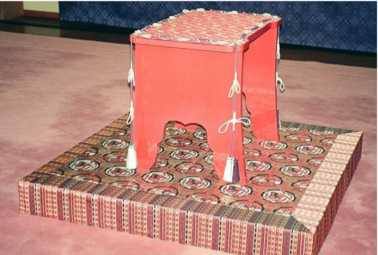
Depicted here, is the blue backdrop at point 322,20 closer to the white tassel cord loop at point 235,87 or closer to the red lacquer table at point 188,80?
the red lacquer table at point 188,80

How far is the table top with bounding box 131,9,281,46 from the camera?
2.19 m

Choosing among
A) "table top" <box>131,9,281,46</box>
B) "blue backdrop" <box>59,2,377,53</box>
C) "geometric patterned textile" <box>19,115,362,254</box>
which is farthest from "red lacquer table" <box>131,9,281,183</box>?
"blue backdrop" <box>59,2,377,53</box>

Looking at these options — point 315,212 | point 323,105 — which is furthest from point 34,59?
point 315,212

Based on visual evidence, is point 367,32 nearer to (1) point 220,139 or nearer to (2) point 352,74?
(2) point 352,74

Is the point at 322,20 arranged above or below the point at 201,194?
above

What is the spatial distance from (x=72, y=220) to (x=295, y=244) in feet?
2.56

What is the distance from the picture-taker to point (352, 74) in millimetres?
4496

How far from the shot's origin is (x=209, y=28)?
242 centimetres

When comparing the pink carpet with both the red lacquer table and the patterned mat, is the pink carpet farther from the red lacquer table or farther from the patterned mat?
the red lacquer table

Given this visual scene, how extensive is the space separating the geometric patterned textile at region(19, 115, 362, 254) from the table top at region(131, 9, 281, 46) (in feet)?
1.70

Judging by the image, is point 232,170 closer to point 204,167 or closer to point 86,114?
point 204,167

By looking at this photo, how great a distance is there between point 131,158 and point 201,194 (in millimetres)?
310

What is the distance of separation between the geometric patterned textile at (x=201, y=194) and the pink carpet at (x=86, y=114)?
0.06 metres

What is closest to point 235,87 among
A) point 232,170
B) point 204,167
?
point 232,170
